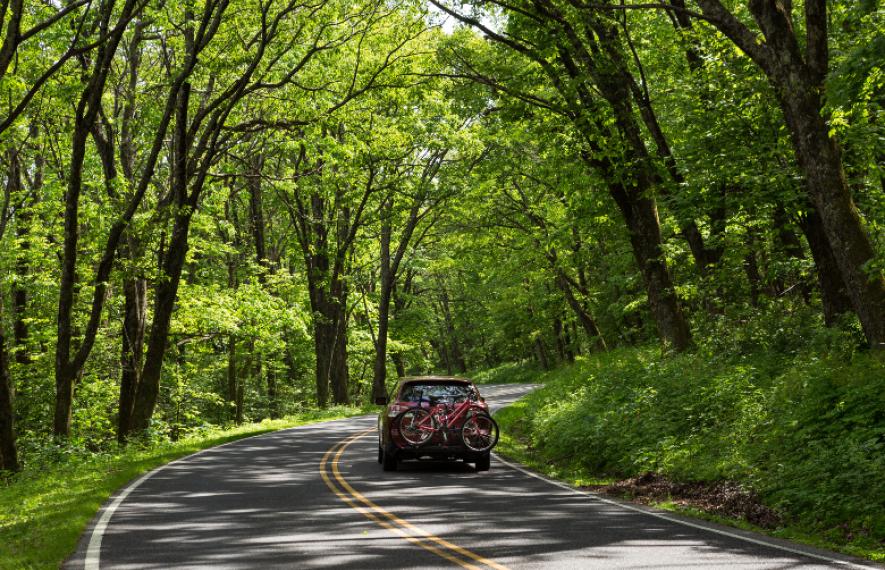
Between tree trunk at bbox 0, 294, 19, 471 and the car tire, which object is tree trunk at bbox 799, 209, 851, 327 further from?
tree trunk at bbox 0, 294, 19, 471

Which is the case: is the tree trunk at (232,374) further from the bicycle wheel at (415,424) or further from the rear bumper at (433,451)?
the bicycle wheel at (415,424)

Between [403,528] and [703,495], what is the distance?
14.7 feet

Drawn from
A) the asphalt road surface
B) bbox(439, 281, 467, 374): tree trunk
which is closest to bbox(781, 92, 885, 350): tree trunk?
the asphalt road surface

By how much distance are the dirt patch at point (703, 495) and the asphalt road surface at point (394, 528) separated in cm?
69

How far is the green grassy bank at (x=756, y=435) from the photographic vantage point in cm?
880

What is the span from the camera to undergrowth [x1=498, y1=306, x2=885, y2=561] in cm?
886

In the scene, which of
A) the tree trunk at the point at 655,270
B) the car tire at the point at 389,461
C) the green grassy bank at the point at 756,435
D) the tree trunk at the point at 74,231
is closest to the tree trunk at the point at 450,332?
the tree trunk at the point at 655,270

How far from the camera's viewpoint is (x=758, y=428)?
463 inches

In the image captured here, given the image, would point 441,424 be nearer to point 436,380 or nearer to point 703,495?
point 436,380

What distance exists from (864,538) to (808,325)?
25.5 feet

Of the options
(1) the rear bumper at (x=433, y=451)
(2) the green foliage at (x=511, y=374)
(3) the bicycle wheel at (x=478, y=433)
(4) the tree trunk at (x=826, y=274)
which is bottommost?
(1) the rear bumper at (x=433, y=451)

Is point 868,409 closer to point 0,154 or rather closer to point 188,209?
point 188,209

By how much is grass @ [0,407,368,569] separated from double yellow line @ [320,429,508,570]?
349cm

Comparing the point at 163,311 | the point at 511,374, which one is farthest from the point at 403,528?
the point at 511,374
